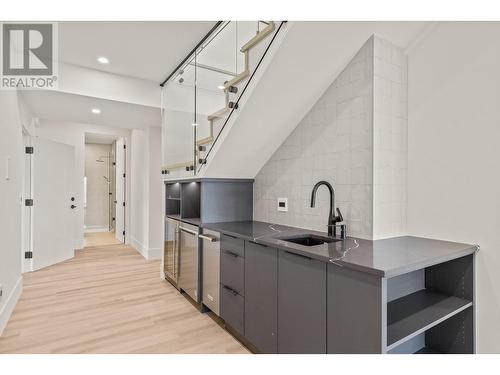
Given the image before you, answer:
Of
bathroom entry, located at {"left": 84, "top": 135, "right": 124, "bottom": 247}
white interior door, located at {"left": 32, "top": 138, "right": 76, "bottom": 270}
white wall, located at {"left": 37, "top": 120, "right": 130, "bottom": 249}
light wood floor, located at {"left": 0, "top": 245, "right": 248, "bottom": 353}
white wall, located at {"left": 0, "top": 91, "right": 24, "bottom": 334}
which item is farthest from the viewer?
bathroom entry, located at {"left": 84, "top": 135, "right": 124, "bottom": 247}

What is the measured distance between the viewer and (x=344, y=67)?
6.66ft

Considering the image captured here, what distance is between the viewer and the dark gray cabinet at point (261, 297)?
182 cm

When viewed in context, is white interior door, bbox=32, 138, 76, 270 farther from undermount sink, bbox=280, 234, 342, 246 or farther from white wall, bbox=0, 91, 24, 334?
undermount sink, bbox=280, 234, 342, 246

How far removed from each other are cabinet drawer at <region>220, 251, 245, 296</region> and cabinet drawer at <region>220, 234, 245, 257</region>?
4 cm

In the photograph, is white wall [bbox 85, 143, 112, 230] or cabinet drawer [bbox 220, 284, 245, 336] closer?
cabinet drawer [bbox 220, 284, 245, 336]

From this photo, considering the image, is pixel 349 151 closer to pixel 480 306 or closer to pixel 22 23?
pixel 480 306

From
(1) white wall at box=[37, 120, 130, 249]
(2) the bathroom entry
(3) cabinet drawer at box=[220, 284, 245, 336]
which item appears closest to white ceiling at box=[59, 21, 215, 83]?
(3) cabinet drawer at box=[220, 284, 245, 336]

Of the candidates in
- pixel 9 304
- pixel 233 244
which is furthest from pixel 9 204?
pixel 233 244

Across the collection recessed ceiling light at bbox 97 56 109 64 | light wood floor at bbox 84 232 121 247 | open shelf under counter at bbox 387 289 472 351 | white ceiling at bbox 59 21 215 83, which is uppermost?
white ceiling at bbox 59 21 215 83

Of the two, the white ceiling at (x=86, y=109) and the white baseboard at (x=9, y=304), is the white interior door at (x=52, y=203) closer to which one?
the white ceiling at (x=86, y=109)

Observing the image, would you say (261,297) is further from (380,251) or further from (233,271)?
(380,251)

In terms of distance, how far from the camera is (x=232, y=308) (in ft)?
7.32

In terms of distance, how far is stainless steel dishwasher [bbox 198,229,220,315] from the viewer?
8.03 ft

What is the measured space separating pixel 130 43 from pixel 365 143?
2334mm
